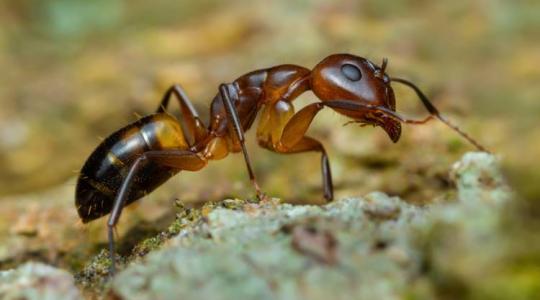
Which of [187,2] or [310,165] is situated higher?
[187,2]

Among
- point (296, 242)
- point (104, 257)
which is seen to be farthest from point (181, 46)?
point (296, 242)

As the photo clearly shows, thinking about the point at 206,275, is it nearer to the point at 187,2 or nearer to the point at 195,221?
the point at 195,221

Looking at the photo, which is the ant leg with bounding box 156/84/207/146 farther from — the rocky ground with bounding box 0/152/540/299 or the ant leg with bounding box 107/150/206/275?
the rocky ground with bounding box 0/152/540/299

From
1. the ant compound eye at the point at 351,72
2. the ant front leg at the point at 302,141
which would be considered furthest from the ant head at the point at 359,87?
the ant front leg at the point at 302,141

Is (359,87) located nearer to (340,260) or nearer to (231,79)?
(340,260)

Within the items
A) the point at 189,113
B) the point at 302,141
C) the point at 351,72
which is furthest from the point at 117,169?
the point at 351,72
